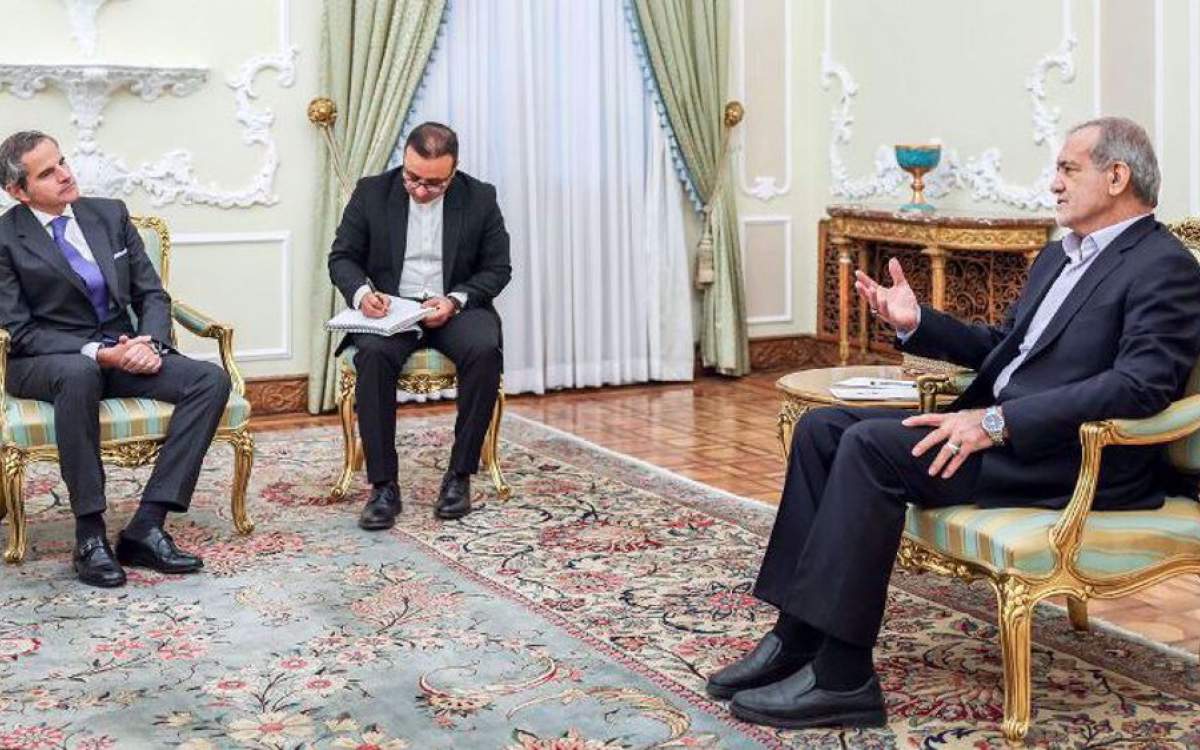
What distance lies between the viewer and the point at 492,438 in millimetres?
5254

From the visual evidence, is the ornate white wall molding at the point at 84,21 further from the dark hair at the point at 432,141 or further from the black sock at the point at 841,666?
the black sock at the point at 841,666

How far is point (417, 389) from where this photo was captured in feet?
16.7

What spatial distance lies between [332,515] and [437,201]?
1111 mm

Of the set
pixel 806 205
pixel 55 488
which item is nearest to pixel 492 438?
pixel 55 488

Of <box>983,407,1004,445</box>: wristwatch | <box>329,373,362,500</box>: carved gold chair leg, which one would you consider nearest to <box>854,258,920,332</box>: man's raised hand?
<box>983,407,1004,445</box>: wristwatch

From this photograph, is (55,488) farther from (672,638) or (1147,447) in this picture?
(1147,447)

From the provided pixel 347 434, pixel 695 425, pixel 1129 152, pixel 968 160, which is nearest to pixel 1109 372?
pixel 1129 152

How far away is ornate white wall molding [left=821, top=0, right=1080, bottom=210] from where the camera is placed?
663 cm

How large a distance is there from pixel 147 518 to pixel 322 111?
8.93ft

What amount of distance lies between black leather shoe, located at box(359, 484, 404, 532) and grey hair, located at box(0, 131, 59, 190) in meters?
1.36

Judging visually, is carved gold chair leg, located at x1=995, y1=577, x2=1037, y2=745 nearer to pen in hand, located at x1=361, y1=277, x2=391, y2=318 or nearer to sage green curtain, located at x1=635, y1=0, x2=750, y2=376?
pen in hand, located at x1=361, y1=277, x2=391, y2=318

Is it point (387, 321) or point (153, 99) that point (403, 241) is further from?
point (153, 99)

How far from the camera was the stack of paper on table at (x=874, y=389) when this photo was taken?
405cm

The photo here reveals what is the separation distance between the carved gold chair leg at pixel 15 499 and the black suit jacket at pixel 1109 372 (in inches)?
101
